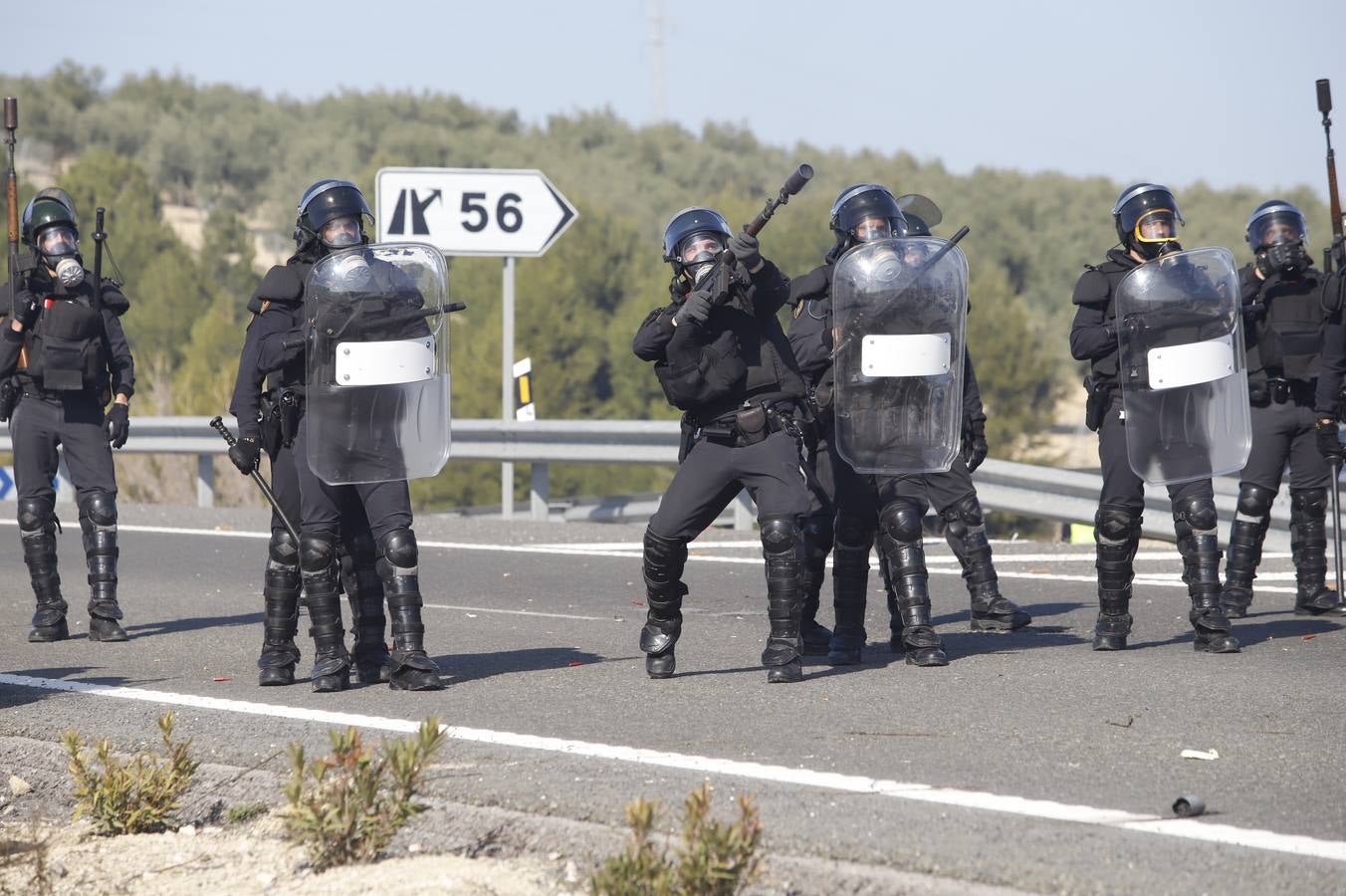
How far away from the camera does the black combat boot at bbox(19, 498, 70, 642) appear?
30.0 feet

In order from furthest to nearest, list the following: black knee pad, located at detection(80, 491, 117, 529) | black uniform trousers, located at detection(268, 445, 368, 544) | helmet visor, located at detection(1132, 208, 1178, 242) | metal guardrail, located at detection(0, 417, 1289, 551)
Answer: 1. metal guardrail, located at detection(0, 417, 1289, 551)
2. black knee pad, located at detection(80, 491, 117, 529)
3. helmet visor, located at detection(1132, 208, 1178, 242)
4. black uniform trousers, located at detection(268, 445, 368, 544)

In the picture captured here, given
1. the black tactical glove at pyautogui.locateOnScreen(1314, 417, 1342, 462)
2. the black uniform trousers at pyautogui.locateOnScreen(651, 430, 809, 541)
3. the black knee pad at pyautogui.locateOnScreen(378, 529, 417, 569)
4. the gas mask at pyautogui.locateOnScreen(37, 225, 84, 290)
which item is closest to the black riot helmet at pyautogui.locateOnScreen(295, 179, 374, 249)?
the black knee pad at pyautogui.locateOnScreen(378, 529, 417, 569)

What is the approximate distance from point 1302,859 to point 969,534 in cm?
478

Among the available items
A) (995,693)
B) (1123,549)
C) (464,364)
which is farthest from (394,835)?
(464,364)

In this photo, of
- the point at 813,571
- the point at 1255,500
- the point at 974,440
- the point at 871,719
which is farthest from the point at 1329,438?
the point at 871,719

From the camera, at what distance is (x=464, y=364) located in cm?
4722

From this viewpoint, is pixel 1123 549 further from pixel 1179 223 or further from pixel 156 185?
pixel 156 185

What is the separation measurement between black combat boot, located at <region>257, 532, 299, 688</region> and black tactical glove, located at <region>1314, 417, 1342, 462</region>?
16.5 feet

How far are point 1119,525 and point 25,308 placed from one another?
201 inches

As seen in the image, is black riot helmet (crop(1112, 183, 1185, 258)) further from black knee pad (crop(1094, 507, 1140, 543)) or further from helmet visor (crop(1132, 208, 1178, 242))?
black knee pad (crop(1094, 507, 1140, 543))

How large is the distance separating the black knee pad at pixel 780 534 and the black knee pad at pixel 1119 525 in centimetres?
150

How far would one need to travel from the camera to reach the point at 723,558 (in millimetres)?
12500

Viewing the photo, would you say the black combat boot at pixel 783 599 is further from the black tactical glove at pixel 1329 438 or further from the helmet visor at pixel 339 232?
the black tactical glove at pixel 1329 438

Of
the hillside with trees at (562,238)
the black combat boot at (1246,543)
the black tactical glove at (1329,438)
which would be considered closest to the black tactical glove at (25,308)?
the black combat boot at (1246,543)
